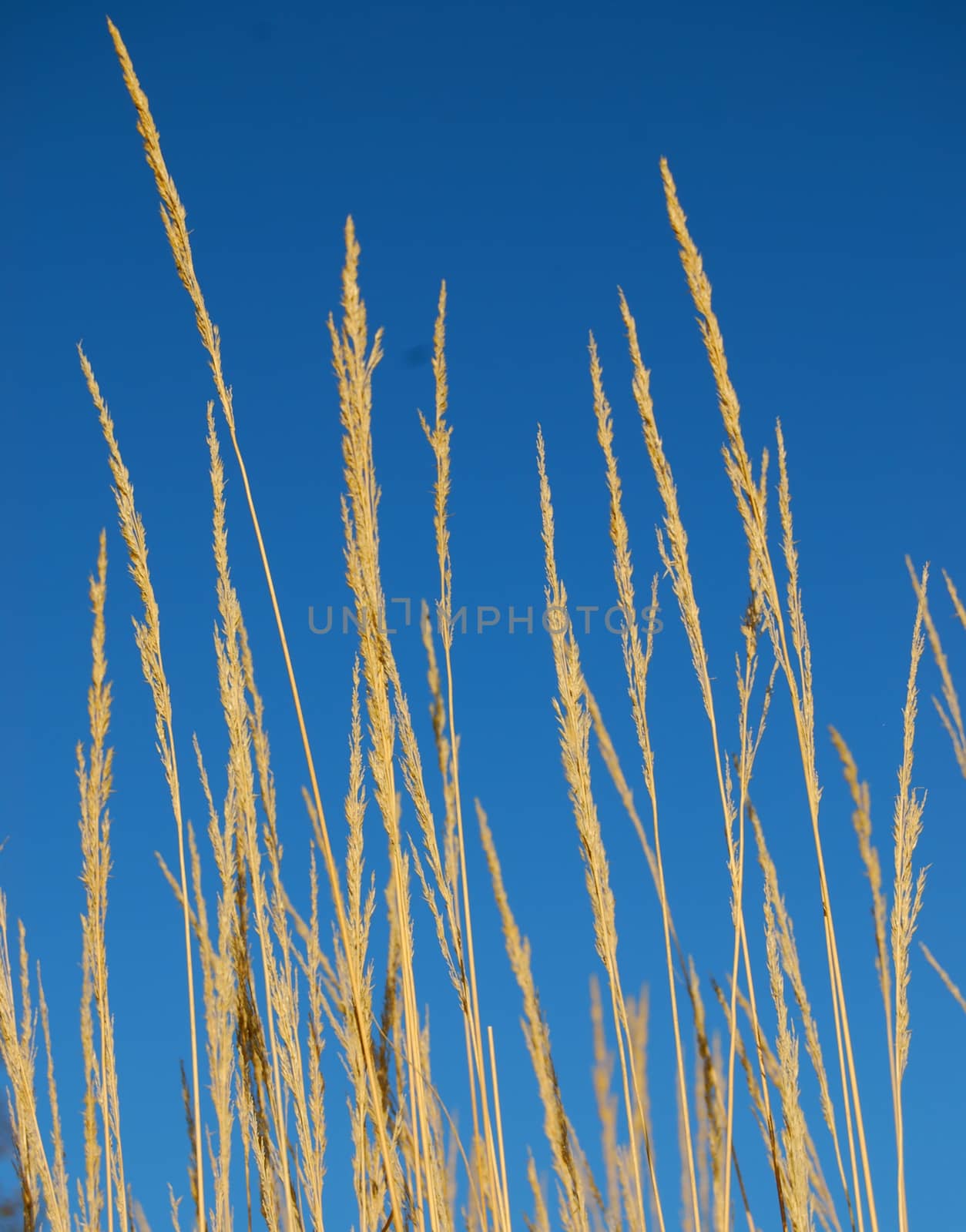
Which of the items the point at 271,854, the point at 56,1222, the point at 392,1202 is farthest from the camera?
the point at 271,854

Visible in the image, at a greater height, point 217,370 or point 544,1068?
point 217,370

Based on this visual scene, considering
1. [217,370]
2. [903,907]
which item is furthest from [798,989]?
[217,370]

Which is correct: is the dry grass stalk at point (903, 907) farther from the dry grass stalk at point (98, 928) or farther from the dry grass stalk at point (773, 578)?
the dry grass stalk at point (98, 928)

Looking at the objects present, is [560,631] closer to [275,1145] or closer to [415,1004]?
[415,1004]

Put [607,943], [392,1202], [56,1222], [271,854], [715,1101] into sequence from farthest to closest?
[715,1101] < [271,854] < [56,1222] < [607,943] < [392,1202]

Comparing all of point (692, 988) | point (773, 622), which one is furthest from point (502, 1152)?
point (773, 622)

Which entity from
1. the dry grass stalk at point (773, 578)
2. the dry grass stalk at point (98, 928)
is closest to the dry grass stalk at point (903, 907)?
the dry grass stalk at point (773, 578)

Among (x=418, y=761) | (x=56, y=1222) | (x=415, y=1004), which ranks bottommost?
(x=56, y=1222)

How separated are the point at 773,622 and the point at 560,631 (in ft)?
1.04

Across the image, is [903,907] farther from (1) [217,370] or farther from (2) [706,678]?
(1) [217,370]

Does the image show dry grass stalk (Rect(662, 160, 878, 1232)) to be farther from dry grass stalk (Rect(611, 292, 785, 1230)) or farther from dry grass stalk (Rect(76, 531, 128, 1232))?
dry grass stalk (Rect(76, 531, 128, 1232))

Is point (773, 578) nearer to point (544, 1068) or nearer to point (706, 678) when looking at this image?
point (706, 678)

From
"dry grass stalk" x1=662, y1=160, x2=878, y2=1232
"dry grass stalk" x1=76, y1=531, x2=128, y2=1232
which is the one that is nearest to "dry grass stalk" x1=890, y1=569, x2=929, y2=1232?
"dry grass stalk" x1=662, y1=160, x2=878, y2=1232

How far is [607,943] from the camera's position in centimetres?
149
